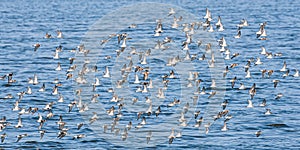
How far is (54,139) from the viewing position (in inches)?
2144

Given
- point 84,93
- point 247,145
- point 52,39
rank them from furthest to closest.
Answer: point 52,39, point 84,93, point 247,145

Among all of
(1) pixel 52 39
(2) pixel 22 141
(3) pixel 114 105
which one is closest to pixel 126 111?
(3) pixel 114 105

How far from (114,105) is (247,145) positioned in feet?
47.1

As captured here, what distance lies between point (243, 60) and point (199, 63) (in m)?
4.14

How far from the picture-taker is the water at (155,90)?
5444 cm

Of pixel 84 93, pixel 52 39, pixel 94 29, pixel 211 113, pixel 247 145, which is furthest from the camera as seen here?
pixel 94 29

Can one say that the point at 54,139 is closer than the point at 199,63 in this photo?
Yes

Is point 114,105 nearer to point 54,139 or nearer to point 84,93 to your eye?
point 84,93

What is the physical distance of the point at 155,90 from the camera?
69.6 metres

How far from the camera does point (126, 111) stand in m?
62.1

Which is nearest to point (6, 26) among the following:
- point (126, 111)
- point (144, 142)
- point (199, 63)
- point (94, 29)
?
point (94, 29)

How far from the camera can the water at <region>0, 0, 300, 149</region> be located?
54.4 meters

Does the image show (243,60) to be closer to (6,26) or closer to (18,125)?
(18,125)

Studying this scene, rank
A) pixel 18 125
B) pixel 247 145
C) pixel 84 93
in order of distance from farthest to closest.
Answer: pixel 84 93, pixel 18 125, pixel 247 145
